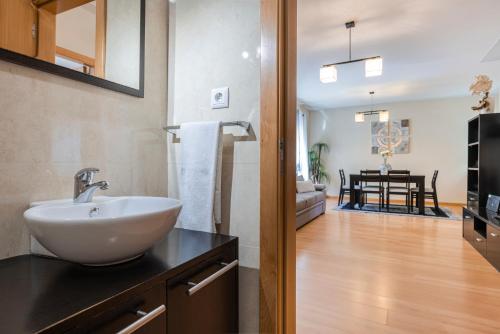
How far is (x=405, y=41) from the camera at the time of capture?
3.37m

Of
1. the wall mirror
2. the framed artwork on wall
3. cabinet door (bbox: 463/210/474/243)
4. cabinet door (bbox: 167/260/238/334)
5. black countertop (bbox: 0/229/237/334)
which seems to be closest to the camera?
black countertop (bbox: 0/229/237/334)

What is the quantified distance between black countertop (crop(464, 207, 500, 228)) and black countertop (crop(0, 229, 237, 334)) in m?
2.79

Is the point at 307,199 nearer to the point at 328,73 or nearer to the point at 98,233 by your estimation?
the point at 328,73

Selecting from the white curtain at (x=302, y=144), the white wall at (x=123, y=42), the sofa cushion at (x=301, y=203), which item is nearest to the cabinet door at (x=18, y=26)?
the white wall at (x=123, y=42)

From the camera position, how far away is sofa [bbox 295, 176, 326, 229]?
12.7ft

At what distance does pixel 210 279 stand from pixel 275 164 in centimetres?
49

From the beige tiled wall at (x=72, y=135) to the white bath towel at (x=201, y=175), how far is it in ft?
0.69

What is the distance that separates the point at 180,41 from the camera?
1.40 m

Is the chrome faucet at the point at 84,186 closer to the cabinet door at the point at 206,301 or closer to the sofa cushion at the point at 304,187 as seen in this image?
the cabinet door at the point at 206,301

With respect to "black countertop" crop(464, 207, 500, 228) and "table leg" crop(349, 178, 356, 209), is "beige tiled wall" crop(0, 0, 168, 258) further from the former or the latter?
"table leg" crop(349, 178, 356, 209)

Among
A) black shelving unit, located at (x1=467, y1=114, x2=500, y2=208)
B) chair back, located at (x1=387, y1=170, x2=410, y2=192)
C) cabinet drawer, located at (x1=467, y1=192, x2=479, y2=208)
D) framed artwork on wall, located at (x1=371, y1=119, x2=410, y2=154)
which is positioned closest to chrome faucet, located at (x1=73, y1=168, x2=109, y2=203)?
black shelving unit, located at (x1=467, y1=114, x2=500, y2=208)

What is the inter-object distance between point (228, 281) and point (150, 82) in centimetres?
102

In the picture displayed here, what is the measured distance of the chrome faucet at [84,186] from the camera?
98 centimetres

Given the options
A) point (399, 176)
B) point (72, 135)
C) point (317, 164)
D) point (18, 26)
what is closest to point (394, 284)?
point (72, 135)
